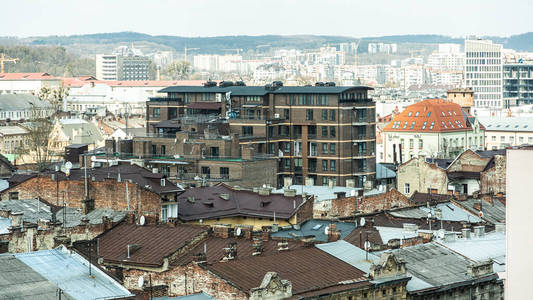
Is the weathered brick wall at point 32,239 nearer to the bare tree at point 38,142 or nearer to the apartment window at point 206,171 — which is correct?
the apartment window at point 206,171

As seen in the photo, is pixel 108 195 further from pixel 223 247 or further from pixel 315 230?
pixel 223 247

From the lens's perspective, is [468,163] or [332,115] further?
[332,115]

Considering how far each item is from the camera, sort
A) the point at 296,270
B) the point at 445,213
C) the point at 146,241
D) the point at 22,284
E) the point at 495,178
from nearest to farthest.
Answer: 1. the point at 22,284
2. the point at 296,270
3. the point at 146,241
4. the point at 445,213
5. the point at 495,178

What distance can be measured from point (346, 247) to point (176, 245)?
750 cm

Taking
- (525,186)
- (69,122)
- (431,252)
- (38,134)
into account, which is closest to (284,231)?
(431,252)

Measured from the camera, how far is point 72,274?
143ft

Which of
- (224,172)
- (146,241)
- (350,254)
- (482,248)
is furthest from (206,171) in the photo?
(350,254)

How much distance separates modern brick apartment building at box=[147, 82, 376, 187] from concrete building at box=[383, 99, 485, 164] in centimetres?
3080

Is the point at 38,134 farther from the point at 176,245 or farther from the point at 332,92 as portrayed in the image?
the point at 176,245

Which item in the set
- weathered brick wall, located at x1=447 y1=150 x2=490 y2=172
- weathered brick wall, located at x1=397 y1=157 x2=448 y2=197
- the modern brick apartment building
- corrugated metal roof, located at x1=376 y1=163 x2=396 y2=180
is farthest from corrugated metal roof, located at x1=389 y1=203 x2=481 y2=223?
corrugated metal roof, located at x1=376 y1=163 x2=396 y2=180

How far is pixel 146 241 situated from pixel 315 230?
14433 mm

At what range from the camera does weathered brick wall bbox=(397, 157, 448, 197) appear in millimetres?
105438

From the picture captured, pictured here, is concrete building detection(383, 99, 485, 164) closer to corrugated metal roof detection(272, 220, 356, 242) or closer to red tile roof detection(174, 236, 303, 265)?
corrugated metal roof detection(272, 220, 356, 242)

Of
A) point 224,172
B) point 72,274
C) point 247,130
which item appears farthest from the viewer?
point 247,130
